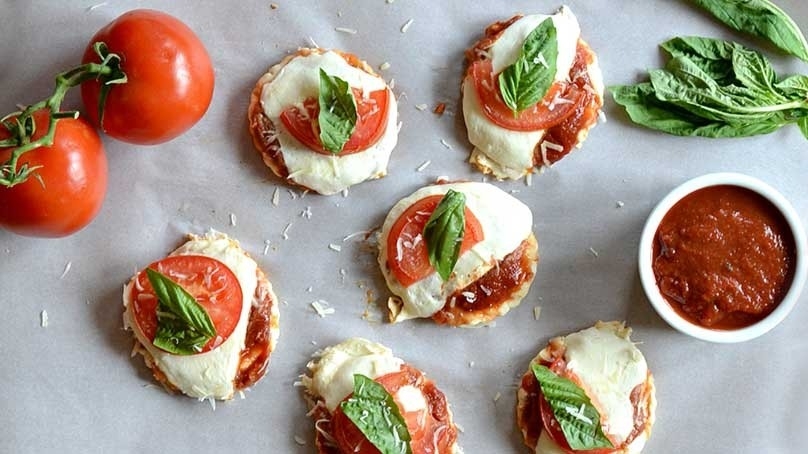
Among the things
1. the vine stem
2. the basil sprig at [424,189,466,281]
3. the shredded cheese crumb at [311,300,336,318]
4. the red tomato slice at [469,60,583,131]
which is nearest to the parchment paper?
the shredded cheese crumb at [311,300,336,318]

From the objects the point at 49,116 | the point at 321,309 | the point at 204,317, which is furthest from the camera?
the point at 321,309

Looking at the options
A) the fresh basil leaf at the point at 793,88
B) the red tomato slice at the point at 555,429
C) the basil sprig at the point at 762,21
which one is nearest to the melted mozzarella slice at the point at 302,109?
the red tomato slice at the point at 555,429

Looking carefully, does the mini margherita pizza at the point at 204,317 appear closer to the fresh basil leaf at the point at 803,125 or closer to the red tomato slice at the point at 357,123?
the red tomato slice at the point at 357,123

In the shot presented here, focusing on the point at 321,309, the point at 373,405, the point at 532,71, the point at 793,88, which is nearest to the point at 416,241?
the point at 321,309

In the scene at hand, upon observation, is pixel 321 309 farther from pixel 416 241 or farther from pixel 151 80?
pixel 151 80

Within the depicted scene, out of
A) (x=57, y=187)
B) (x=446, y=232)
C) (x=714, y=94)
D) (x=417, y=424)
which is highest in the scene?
(x=714, y=94)
